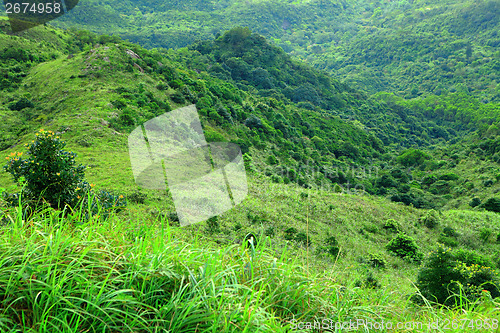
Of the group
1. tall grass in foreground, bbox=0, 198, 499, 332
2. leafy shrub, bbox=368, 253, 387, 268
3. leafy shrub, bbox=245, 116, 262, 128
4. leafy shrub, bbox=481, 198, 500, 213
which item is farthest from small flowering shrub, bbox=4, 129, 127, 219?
leafy shrub, bbox=481, 198, 500, 213

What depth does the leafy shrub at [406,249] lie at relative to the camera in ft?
51.4

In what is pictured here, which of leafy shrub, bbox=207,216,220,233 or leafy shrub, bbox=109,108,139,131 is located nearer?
leafy shrub, bbox=207,216,220,233

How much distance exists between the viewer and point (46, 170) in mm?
5527

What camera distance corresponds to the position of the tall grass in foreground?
73.3 inches

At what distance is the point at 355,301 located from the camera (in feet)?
9.04

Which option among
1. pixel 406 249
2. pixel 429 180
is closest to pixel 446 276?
pixel 406 249

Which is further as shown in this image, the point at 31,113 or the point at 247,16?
the point at 247,16

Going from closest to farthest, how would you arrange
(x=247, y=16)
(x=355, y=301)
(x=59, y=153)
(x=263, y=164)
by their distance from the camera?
1. (x=355, y=301)
2. (x=59, y=153)
3. (x=263, y=164)
4. (x=247, y=16)

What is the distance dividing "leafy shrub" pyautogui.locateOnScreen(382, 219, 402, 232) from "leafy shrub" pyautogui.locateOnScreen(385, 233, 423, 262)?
3725 mm

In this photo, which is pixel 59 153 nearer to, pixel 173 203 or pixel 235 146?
pixel 173 203

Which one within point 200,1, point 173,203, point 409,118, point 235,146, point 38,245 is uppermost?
point 200,1

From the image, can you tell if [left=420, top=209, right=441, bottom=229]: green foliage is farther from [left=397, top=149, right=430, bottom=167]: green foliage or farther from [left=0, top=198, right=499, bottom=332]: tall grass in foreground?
[left=397, top=149, right=430, bottom=167]: green foliage

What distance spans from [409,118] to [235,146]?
2688 inches

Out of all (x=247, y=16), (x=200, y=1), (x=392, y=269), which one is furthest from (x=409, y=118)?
(x=200, y=1)
